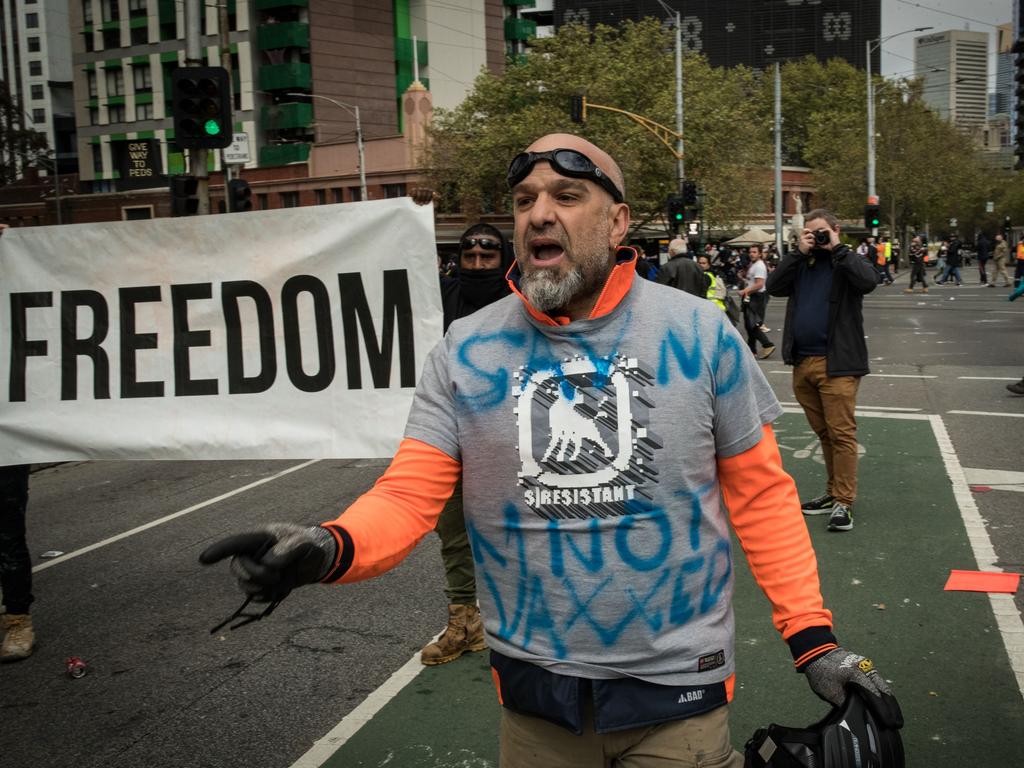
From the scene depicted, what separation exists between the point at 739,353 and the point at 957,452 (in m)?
7.97

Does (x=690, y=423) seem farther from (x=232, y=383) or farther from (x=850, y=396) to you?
(x=850, y=396)

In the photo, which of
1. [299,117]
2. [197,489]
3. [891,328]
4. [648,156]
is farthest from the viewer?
[299,117]

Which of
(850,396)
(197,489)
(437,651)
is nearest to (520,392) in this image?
(437,651)

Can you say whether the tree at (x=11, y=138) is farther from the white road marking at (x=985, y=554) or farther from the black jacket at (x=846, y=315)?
the black jacket at (x=846, y=315)

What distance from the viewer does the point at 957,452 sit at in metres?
9.45

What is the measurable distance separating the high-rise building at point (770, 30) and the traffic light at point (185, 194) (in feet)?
371

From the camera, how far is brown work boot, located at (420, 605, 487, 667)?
497 cm

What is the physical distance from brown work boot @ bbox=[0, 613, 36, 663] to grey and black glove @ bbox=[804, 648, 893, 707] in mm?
4421

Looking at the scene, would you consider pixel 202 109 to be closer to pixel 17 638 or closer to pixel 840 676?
pixel 17 638

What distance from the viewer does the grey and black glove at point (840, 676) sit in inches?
83.7

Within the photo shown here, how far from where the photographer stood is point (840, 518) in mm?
6930

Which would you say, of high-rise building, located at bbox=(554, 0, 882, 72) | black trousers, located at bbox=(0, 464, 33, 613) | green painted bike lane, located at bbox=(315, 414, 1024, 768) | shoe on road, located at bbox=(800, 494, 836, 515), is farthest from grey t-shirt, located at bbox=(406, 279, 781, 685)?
high-rise building, located at bbox=(554, 0, 882, 72)

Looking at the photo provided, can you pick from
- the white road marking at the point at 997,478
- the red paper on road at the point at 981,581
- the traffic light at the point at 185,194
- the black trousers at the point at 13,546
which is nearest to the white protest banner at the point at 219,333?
the black trousers at the point at 13,546

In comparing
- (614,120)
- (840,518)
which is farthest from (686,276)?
(614,120)
